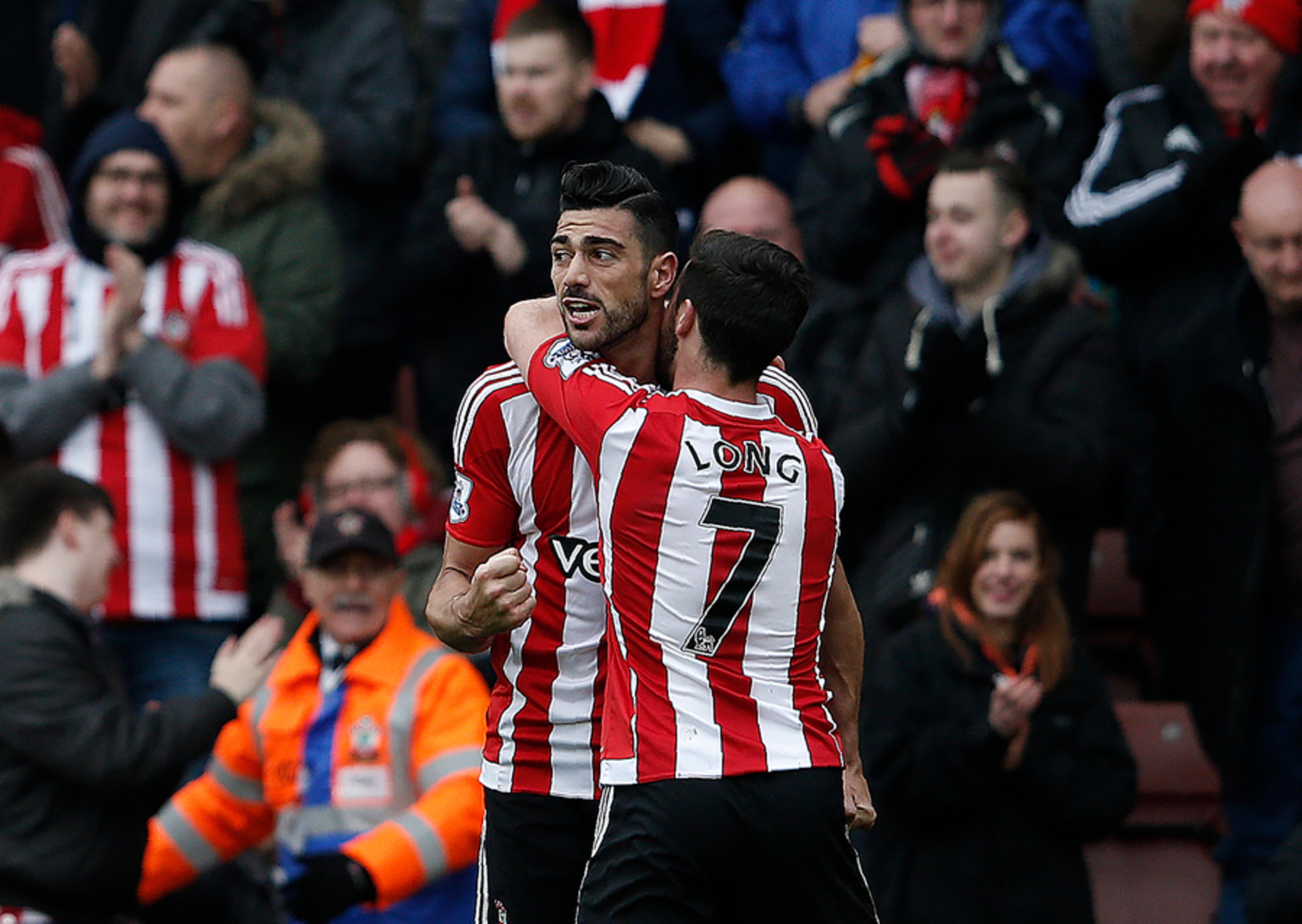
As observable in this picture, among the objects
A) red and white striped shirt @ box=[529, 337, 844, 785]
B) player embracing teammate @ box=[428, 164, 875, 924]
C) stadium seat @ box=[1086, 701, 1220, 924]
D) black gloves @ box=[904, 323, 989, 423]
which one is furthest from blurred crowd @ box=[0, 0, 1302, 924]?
red and white striped shirt @ box=[529, 337, 844, 785]

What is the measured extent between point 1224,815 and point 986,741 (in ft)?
5.02

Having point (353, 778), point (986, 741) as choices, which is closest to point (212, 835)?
point (353, 778)

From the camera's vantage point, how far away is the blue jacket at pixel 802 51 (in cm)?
895

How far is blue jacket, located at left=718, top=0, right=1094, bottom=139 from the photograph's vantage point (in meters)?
8.95

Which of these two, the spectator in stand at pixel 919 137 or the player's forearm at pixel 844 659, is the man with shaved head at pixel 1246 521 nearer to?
the spectator in stand at pixel 919 137

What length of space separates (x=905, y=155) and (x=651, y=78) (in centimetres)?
158

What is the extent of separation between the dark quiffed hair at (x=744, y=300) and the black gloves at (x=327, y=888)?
2160 mm

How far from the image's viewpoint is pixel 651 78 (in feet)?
30.4

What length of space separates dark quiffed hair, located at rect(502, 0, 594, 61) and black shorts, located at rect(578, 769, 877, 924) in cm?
451

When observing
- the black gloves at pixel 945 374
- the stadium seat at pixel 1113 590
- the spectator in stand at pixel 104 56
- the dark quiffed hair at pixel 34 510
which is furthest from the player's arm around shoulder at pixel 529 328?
the spectator in stand at pixel 104 56

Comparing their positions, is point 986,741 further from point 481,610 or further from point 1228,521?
point 481,610

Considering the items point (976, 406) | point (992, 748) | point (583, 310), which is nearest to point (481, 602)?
point (583, 310)

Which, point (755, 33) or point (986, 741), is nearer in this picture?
point (986, 741)

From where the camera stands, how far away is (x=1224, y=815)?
775 cm
